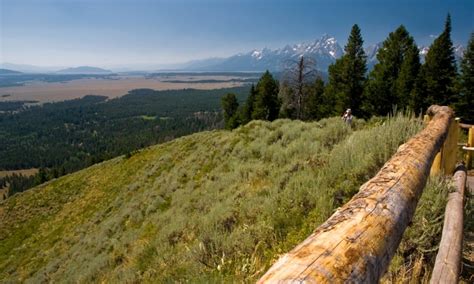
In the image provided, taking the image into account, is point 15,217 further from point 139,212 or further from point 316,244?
point 316,244

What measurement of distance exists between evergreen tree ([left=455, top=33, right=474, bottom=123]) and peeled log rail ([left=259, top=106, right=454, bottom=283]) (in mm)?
29794

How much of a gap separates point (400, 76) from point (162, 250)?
1272 inches

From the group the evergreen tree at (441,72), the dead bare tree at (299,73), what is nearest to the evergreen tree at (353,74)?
the dead bare tree at (299,73)

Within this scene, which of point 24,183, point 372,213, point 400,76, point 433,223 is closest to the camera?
point 372,213

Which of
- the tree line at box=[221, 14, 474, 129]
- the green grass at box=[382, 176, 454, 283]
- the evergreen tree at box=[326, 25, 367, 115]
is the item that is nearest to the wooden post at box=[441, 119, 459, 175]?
the green grass at box=[382, 176, 454, 283]

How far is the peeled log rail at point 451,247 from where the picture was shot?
7.00 ft

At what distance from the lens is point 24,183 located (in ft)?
302

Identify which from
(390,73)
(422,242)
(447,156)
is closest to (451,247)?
(422,242)

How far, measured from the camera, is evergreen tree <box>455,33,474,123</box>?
26.3 meters

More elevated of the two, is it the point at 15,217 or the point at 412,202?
the point at 412,202

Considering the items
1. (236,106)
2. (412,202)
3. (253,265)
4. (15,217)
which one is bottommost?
(15,217)

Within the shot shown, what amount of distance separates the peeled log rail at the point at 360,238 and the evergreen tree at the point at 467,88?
29.8 metres

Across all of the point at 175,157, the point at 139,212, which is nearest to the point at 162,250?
the point at 139,212

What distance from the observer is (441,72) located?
29.5 metres
